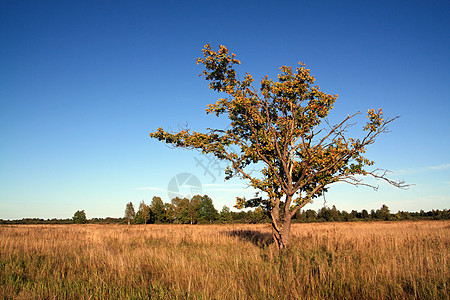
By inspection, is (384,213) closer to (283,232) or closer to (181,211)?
(181,211)

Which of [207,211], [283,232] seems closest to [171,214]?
[207,211]

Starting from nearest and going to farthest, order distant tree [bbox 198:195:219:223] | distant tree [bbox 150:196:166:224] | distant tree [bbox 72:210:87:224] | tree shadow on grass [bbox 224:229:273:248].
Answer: tree shadow on grass [bbox 224:229:273:248], distant tree [bbox 150:196:166:224], distant tree [bbox 198:195:219:223], distant tree [bbox 72:210:87:224]

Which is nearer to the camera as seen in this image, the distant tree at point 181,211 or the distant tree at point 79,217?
the distant tree at point 181,211

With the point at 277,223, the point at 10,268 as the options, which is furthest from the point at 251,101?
the point at 10,268

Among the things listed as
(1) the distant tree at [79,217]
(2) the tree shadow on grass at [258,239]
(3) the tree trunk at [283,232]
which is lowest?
(1) the distant tree at [79,217]

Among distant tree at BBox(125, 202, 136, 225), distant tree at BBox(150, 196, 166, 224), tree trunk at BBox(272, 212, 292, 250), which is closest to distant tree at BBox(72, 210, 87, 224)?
distant tree at BBox(125, 202, 136, 225)

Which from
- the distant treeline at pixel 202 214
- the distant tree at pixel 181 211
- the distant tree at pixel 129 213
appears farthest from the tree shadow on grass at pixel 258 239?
the distant tree at pixel 129 213

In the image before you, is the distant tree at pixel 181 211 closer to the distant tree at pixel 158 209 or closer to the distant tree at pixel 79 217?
the distant tree at pixel 158 209

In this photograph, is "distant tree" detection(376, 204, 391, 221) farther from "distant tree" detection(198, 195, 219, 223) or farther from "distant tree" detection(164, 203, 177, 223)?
"distant tree" detection(164, 203, 177, 223)

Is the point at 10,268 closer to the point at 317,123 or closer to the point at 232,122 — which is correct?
the point at 232,122

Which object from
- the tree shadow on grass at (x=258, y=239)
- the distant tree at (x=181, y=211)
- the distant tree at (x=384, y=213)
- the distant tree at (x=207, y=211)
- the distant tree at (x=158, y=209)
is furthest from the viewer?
the distant tree at (x=207, y=211)

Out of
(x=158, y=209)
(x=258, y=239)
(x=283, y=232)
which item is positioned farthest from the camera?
(x=158, y=209)

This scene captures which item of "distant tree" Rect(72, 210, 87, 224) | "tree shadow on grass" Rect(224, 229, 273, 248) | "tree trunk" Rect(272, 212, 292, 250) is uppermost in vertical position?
"tree trunk" Rect(272, 212, 292, 250)

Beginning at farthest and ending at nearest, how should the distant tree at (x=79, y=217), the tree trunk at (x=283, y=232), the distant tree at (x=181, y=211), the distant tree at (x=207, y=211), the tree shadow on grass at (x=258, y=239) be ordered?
the distant tree at (x=79, y=217) → the distant tree at (x=207, y=211) → the distant tree at (x=181, y=211) → the tree shadow on grass at (x=258, y=239) → the tree trunk at (x=283, y=232)
